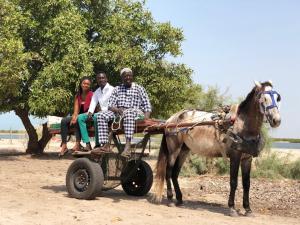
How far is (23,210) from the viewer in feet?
27.0

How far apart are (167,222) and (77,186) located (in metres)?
2.98

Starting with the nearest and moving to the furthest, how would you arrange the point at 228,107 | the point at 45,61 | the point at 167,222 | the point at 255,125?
the point at 167,222, the point at 255,125, the point at 228,107, the point at 45,61

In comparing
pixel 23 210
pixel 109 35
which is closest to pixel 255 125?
pixel 23 210

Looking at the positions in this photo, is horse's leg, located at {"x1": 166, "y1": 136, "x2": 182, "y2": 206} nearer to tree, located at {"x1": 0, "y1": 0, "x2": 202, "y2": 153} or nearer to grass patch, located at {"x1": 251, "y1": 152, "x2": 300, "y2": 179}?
grass patch, located at {"x1": 251, "y1": 152, "x2": 300, "y2": 179}

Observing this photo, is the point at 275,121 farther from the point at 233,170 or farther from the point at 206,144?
the point at 206,144

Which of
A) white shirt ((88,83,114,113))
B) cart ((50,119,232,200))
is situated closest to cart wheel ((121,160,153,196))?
cart ((50,119,232,200))

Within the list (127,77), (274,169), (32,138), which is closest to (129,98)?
(127,77)

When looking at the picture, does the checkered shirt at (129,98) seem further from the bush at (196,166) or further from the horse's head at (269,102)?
the bush at (196,166)

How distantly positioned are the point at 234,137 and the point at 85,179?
10.9ft

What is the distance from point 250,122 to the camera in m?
8.79

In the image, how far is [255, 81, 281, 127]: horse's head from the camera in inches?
318

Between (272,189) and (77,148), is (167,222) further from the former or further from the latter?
(272,189)

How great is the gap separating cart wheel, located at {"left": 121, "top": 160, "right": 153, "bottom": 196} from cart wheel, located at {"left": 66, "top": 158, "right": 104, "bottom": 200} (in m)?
1.02

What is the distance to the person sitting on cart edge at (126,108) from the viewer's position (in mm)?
9625
